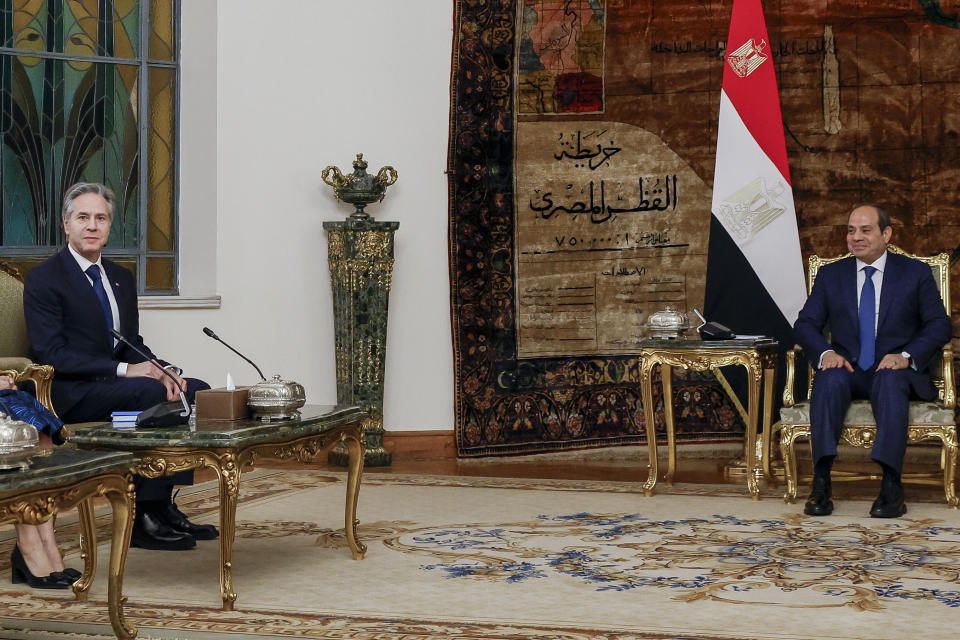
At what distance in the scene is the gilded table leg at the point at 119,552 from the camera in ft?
9.89

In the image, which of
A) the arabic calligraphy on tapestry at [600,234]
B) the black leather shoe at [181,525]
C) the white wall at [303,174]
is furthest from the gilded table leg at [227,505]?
the arabic calligraphy on tapestry at [600,234]

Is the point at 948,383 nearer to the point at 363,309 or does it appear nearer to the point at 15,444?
the point at 363,309

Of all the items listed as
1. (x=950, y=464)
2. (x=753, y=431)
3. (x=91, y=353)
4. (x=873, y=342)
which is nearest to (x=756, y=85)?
(x=873, y=342)

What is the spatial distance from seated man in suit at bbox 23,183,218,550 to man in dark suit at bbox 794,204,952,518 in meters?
2.72

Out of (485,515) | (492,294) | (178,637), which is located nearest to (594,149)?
(492,294)

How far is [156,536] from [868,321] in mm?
3422

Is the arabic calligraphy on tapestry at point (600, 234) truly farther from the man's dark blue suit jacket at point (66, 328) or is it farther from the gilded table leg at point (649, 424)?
the man's dark blue suit jacket at point (66, 328)

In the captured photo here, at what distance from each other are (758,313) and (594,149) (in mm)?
1393

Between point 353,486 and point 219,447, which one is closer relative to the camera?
point 219,447

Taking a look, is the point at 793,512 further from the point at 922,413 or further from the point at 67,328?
the point at 67,328

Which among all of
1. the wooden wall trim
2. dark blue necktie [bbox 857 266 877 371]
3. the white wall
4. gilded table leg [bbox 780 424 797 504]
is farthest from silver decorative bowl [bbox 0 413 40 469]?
the wooden wall trim

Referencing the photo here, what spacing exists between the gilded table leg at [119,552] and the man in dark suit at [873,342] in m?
3.12

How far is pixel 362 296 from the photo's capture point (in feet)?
21.6

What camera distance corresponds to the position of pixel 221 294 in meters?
6.70
